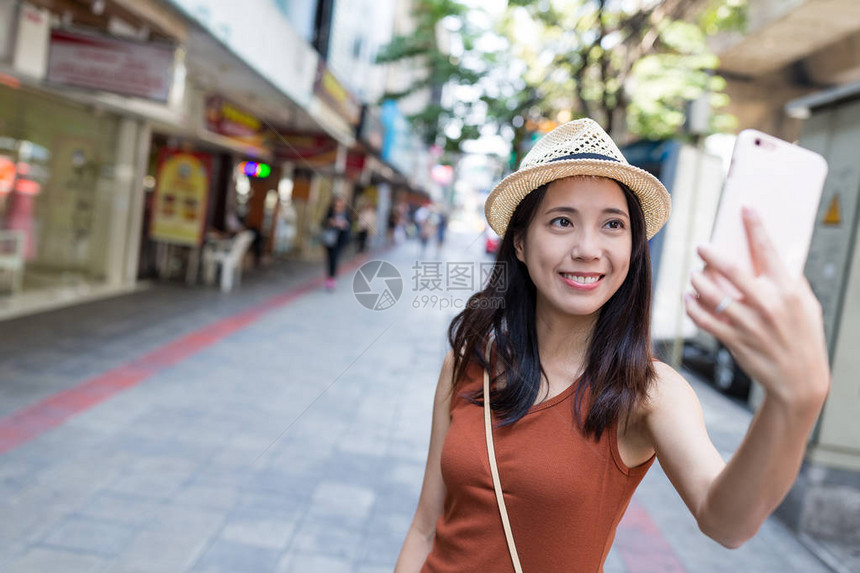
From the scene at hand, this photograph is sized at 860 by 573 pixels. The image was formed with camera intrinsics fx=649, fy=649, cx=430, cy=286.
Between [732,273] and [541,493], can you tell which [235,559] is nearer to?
[541,493]

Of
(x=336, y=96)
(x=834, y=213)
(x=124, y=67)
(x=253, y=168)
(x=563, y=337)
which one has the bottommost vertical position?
(x=563, y=337)

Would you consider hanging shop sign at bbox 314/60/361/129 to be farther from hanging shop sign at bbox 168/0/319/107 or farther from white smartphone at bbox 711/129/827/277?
white smartphone at bbox 711/129/827/277

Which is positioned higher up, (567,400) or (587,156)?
(587,156)

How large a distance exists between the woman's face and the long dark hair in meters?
0.06

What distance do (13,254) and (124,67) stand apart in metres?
3.48

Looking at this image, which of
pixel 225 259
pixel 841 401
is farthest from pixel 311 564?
pixel 225 259

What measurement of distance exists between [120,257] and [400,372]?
17.0 feet

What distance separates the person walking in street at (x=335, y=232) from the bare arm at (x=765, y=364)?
9.70 metres

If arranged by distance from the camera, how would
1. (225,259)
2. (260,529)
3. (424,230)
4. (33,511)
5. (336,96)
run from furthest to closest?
(424,230) < (225,259) < (336,96) < (260,529) < (33,511)

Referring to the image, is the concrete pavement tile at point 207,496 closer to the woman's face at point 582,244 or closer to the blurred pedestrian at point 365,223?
the blurred pedestrian at point 365,223

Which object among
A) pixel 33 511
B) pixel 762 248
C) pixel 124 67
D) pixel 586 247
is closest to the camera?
pixel 762 248

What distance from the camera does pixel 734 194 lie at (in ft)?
2.18

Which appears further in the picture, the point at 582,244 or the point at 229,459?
the point at 229,459

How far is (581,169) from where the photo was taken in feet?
4.25
